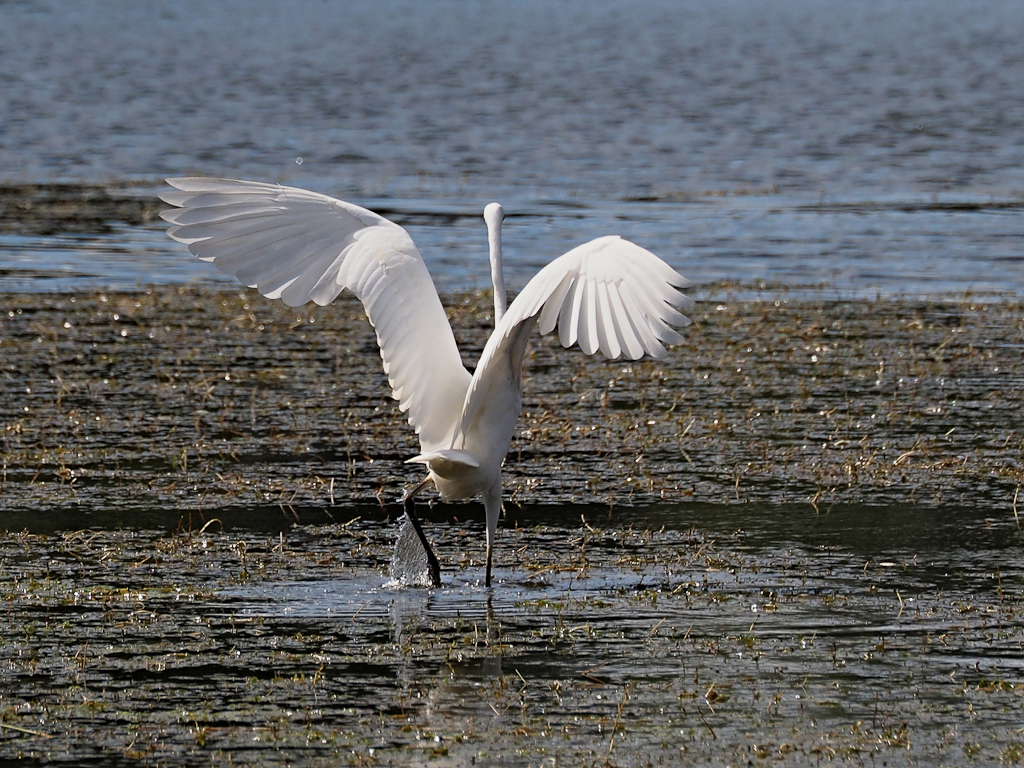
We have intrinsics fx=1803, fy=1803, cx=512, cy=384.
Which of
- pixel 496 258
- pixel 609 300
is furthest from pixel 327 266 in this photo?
pixel 609 300

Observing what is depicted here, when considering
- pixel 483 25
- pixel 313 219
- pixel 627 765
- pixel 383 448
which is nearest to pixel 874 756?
pixel 627 765

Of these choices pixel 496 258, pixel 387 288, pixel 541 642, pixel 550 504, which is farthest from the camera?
pixel 550 504

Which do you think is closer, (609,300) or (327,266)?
(609,300)

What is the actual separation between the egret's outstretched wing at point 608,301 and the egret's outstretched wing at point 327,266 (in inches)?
28.8

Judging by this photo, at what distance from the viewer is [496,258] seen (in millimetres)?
7246

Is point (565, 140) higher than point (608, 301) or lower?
higher

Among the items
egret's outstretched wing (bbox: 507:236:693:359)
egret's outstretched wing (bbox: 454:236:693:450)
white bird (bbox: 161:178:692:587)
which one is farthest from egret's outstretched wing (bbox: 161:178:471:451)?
egret's outstretched wing (bbox: 507:236:693:359)

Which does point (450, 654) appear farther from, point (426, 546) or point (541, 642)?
point (426, 546)

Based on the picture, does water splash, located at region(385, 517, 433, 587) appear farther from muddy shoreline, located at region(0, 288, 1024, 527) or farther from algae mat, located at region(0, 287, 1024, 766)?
muddy shoreline, located at region(0, 288, 1024, 527)

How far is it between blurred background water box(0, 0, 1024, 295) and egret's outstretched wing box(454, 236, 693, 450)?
877 cm

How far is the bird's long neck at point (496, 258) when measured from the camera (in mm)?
7008

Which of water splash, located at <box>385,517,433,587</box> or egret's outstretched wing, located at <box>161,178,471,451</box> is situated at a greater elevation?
egret's outstretched wing, located at <box>161,178,471,451</box>

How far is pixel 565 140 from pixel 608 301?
867 inches

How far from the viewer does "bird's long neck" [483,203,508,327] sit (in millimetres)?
7008
